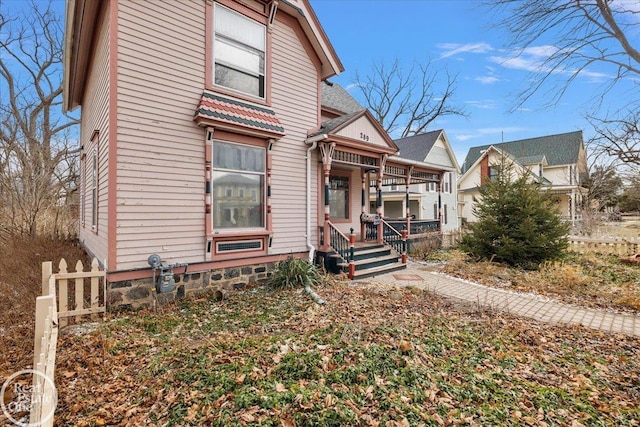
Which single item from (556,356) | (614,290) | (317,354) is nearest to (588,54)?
(614,290)

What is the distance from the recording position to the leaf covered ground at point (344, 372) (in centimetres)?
263

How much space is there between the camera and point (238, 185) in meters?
6.97

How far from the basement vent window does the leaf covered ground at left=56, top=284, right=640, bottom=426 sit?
1.79m

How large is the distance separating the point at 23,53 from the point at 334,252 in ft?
71.3

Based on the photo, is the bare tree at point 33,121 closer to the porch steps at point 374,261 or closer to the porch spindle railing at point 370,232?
the porch steps at point 374,261

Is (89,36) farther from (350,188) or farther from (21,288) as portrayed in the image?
(350,188)

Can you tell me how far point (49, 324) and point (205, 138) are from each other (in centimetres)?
448

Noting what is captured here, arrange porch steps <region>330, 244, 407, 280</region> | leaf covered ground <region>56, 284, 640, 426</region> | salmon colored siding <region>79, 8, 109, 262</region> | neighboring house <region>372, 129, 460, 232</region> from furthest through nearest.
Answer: neighboring house <region>372, 129, 460, 232</region> → porch steps <region>330, 244, 407, 280</region> → salmon colored siding <region>79, 8, 109, 262</region> → leaf covered ground <region>56, 284, 640, 426</region>

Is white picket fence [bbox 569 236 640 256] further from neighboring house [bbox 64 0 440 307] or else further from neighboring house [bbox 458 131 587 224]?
neighboring house [bbox 458 131 587 224]

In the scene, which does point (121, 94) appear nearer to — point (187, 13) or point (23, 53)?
point (187, 13)

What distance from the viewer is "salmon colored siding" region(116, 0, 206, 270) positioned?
545 cm

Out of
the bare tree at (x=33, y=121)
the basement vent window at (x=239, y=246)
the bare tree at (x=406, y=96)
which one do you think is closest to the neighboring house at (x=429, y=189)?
the bare tree at (x=406, y=96)

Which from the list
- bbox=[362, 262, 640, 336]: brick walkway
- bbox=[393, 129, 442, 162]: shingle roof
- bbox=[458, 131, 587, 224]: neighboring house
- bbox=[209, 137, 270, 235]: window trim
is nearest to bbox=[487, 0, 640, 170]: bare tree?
bbox=[362, 262, 640, 336]: brick walkway

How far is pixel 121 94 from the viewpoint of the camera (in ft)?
17.8
